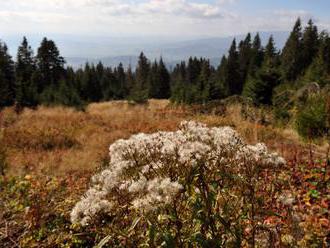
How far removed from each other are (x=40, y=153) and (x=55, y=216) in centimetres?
476

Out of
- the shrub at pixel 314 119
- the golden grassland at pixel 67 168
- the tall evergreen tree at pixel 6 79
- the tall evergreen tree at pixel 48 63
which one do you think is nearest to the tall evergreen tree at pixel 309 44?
the tall evergreen tree at pixel 48 63

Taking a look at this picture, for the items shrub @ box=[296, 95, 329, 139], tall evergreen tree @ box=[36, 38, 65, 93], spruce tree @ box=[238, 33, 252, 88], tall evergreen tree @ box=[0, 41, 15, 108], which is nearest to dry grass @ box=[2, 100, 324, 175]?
shrub @ box=[296, 95, 329, 139]

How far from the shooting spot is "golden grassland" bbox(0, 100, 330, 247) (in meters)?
4.20

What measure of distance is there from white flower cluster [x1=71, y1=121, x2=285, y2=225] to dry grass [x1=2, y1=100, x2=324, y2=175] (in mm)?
4436

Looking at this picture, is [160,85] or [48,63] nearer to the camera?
[48,63]

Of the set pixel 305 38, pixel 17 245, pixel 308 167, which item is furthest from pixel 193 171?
pixel 305 38

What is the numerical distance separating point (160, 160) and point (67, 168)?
5850 mm

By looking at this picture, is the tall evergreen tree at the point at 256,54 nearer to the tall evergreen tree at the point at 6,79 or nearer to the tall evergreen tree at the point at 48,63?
the tall evergreen tree at the point at 48,63

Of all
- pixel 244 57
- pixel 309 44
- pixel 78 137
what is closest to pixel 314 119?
pixel 78 137

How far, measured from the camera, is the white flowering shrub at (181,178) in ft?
7.18

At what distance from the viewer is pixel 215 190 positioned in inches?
95.2

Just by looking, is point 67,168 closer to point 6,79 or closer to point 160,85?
point 6,79

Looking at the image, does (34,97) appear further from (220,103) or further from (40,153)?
(40,153)

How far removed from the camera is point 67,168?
7.77 m
